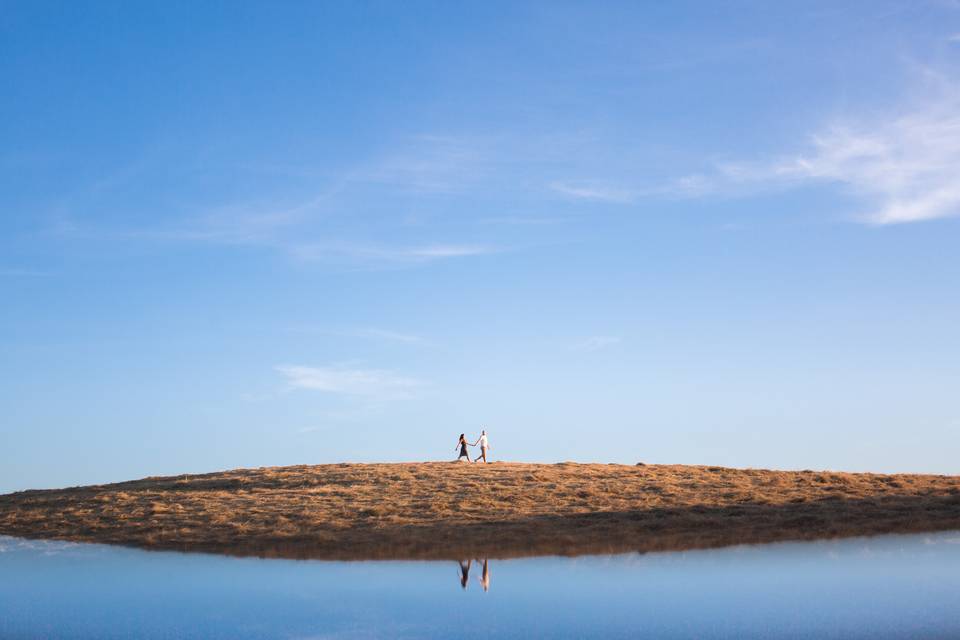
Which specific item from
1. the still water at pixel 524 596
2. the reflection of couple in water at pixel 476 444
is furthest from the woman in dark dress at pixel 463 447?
the still water at pixel 524 596

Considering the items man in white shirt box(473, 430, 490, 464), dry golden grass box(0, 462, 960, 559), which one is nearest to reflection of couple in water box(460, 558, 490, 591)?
dry golden grass box(0, 462, 960, 559)

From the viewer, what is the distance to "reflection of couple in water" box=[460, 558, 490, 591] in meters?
26.0

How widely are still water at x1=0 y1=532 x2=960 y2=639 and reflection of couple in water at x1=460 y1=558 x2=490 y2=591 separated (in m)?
0.07

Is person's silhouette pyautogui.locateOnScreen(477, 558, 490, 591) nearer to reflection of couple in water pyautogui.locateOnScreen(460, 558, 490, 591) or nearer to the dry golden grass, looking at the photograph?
reflection of couple in water pyautogui.locateOnScreen(460, 558, 490, 591)

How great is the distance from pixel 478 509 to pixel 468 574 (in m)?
14.2

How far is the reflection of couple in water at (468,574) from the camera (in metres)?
26.0

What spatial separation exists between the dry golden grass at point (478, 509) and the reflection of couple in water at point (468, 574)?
1.57 meters

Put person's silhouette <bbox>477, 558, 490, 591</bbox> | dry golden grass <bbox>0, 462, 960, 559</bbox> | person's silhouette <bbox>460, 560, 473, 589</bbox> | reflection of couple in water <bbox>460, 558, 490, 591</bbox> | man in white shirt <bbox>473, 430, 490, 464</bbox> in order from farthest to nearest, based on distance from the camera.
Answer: man in white shirt <bbox>473, 430, 490, 464</bbox>, dry golden grass <bbox>0, 462, 960, 559</bbox>, person's silhouette <bbox>460, 560, 473, 589</bbox>, reflection of couple in water <bbox>460, 558, 490, 591</bbox>, person's silhouette <bbox>477, 558, 490, 591</bbox>

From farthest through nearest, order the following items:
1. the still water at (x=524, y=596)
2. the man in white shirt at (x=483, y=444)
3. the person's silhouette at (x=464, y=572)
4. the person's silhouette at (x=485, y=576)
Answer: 1. the man in white shirt at (x=483, y=444)
2. the person's silhouette at (x=464, y=572)
3. the person's silhouette at (x=485, y=576)
4. the still water at (x=524, y=596)

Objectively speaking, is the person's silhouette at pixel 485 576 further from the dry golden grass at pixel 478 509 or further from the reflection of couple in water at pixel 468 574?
the dry golden grass at pixel 478 509

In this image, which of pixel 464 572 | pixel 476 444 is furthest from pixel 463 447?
pixel 464 572

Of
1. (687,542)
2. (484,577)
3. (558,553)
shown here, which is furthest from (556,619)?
(687,542)

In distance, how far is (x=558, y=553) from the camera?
31.4 m

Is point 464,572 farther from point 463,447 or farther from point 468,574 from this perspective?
point 463,447
